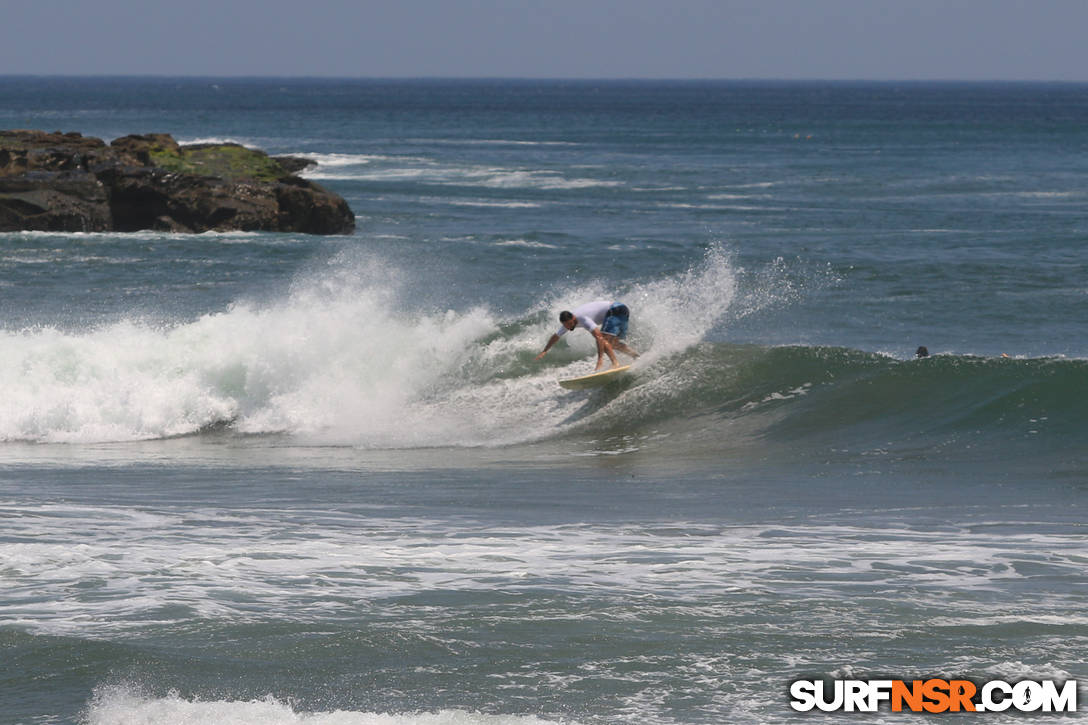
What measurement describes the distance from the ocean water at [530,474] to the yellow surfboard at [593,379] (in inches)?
7.5

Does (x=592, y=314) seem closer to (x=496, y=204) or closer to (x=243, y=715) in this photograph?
(x=243, y=715)

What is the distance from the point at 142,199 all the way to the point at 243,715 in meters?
30.5

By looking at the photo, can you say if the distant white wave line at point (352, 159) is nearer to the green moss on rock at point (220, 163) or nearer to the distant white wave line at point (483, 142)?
the distant white wave line at point (483, 142)

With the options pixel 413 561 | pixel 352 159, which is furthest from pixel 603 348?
pixel 352 159

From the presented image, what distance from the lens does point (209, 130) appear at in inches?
3770

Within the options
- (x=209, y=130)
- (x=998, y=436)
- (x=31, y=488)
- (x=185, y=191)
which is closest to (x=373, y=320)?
(x=31, y=488)

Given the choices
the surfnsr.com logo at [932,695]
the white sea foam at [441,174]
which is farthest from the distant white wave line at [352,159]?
the surfnsr.com logo at [932,695]

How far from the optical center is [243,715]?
21.2ft

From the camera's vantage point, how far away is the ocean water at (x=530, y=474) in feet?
23.2

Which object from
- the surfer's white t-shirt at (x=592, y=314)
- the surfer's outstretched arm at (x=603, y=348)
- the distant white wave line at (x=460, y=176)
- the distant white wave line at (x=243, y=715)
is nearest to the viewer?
the distant white wave line at (x=243, y=715)

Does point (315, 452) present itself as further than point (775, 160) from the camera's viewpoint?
No

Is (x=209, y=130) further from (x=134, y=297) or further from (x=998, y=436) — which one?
(x=998, y=436)

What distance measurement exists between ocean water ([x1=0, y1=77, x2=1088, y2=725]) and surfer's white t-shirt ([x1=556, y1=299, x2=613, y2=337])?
945mm

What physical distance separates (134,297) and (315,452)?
12.0 m
